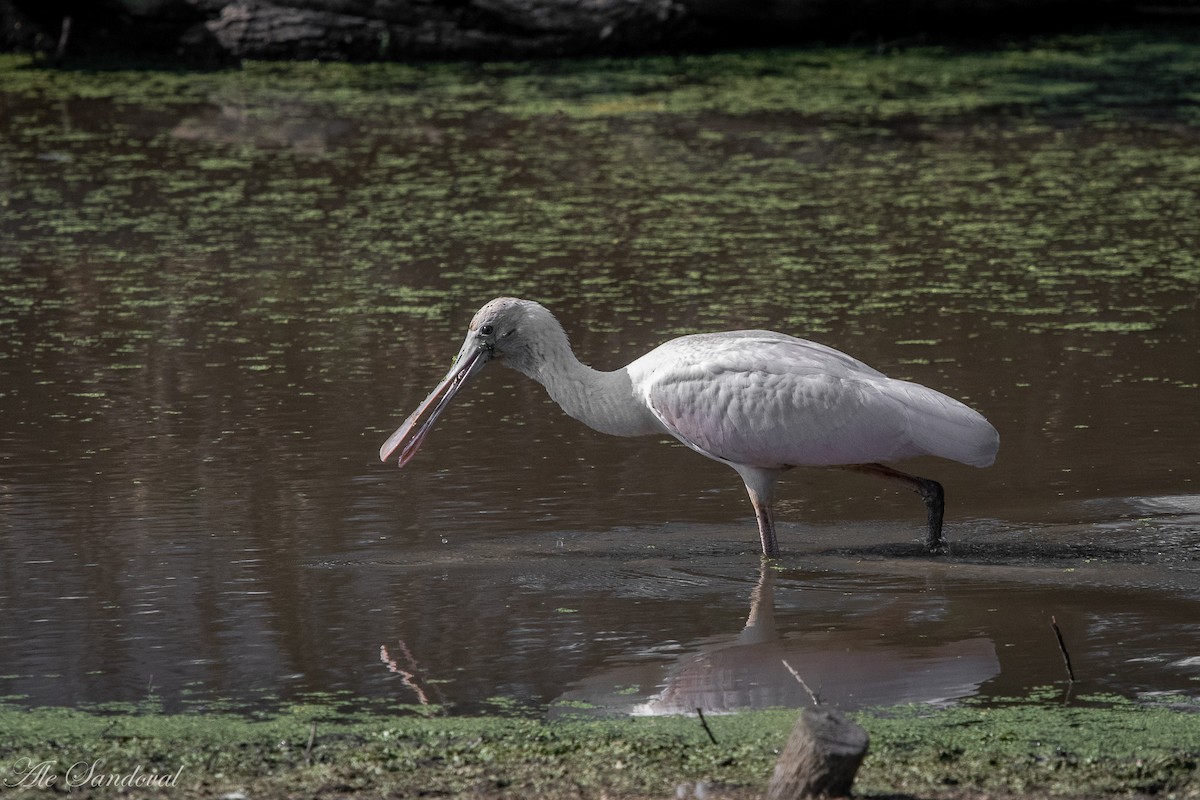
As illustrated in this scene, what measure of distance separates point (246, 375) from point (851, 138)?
273 inches

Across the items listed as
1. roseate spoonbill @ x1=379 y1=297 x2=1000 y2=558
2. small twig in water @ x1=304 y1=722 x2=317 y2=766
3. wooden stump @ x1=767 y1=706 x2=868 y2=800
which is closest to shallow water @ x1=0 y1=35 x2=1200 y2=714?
roseate spoonbill @ x1=379 y1=297 x2=1000 y2=558

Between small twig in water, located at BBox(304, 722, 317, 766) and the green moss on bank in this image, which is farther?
small twig in water, located at BBox(304, 722, 317, 766)

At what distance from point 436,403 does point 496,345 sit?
401 millimetres

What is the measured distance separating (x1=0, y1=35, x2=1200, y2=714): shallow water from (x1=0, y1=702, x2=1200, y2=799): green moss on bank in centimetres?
25

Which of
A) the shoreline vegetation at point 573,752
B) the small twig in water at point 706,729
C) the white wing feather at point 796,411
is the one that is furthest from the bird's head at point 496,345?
the small twig in water at point 706,729

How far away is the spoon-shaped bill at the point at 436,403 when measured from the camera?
22.4 feet

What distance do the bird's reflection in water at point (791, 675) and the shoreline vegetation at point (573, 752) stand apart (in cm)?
18

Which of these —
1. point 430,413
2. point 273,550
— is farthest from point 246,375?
point 273,550

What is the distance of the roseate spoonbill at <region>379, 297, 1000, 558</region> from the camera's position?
20.4 feet

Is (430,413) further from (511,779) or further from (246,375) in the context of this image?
(511,779)

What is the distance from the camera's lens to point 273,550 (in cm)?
634

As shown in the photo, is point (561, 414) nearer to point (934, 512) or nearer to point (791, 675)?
point (934, 512)
